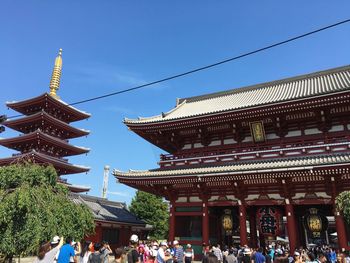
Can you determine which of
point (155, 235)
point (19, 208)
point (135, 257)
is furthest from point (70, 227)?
point (155, 235)

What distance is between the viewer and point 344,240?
1496 centimetres

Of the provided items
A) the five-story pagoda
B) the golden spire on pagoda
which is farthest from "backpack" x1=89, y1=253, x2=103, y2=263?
the golden spire on pagoda

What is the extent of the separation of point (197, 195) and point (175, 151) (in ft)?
15.1

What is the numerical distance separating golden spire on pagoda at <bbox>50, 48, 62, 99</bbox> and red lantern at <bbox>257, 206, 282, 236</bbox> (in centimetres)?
2912

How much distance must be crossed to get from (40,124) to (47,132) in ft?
3.89

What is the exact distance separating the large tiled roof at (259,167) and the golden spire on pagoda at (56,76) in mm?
23332

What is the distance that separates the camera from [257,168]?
52.9 ft

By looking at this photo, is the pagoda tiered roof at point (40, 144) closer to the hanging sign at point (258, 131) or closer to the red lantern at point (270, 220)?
the hanging sign at point (258, 131)

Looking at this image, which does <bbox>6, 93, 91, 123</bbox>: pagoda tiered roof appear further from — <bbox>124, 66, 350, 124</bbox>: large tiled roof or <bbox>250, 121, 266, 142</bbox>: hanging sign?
<bbox>250, 121, 266, 142</bbox>: hanging sign

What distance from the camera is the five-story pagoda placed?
3247 cm

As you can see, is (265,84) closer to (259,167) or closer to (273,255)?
(259,167)

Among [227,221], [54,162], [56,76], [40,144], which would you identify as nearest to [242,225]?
[227,221]

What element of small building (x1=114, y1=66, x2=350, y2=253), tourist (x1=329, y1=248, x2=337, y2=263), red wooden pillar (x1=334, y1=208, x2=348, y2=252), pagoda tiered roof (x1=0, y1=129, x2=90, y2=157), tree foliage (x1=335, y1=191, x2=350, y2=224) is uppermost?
pagoda tiered roof (x1=0, y1=129, x2=90, y2=157)

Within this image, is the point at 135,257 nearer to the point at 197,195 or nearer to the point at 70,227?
the point at 70,227
